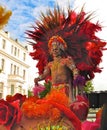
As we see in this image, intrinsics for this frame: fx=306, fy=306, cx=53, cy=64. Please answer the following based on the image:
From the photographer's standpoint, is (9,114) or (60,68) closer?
(9,114)

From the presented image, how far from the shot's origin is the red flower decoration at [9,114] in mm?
1914

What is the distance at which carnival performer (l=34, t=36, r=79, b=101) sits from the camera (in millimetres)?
3632

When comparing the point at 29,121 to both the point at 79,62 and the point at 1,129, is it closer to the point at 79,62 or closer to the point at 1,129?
the point at 1,129

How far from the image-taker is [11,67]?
4391 centimetres

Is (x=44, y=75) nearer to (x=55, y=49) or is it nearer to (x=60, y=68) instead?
(x=60, y=68)

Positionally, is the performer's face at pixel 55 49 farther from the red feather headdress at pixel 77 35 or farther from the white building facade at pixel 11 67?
the white building facade at pixel 11 67

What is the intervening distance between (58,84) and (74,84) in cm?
32

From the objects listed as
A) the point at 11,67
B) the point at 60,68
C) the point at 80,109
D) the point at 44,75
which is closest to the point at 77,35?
the point at 60,68

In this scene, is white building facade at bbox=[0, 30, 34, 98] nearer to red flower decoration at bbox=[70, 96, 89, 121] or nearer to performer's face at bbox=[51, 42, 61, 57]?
performer's face at bbox=[51, 42, 61, 57]

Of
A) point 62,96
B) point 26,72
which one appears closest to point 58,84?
point 62,96

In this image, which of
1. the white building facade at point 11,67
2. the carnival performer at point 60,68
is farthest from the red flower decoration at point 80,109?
the white building facade at point 11,67

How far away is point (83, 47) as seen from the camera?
3.67 m

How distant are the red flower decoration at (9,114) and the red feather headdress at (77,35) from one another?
176 cm

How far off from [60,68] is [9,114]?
6.41ft
